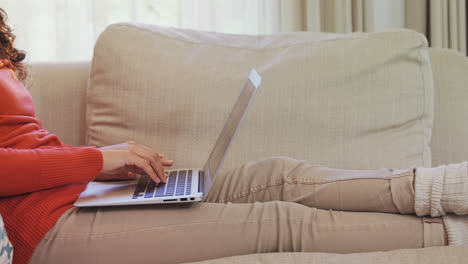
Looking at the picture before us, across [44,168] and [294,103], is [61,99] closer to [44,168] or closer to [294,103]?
[44,168]

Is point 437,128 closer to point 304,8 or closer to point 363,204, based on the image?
point 363,204

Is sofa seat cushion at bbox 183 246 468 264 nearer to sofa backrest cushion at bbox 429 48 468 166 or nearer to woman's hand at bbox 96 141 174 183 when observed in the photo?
woman's hand at bbox 96 141 174 183

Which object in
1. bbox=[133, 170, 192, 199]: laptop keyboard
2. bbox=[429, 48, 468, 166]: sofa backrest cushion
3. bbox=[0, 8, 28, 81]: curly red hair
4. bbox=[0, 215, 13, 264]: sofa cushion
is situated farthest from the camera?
bbox=[429, 48, 468, 166]: sofa backrest cushion

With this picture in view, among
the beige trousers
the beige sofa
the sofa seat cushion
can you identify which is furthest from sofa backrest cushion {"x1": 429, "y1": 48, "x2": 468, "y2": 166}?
the sofa seat cushion

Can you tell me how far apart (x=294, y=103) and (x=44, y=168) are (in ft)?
2.16

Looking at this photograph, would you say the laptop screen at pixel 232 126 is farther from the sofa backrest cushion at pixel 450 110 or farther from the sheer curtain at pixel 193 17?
the sheer curtain at pixel 193 17

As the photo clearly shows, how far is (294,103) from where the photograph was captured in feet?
4.46

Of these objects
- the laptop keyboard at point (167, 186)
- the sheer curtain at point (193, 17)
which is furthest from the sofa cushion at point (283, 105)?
the sheer curtain at point (193, 17)

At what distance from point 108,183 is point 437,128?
0.91 m

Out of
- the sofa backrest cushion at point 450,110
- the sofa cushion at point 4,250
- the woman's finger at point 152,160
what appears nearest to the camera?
the sofa cushion at point 4,250

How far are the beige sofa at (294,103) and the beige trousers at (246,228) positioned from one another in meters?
0.34

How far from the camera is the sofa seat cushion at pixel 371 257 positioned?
860 mm

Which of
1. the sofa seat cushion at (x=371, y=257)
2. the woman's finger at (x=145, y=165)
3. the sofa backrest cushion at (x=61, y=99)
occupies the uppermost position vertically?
the sofa backrest cushion at (x=61, y=99)

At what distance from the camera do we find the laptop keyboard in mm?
1021
